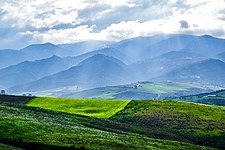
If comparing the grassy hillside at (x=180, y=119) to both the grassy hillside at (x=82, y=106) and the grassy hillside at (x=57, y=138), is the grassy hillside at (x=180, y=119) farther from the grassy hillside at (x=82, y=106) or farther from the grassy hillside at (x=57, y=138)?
the grassy hillside at (x=57, y=138)

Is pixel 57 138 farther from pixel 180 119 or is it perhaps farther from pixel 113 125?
pixel 180 119

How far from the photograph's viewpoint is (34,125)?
214 ft

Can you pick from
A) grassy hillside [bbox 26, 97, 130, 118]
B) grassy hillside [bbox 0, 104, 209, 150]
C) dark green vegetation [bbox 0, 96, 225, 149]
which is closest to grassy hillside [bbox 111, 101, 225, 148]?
dark green vegetation [bbox 0, 96, 225, 149]

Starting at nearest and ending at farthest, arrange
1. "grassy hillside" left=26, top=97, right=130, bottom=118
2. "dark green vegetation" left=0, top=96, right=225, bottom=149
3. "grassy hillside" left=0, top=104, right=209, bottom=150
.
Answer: "grassy hillside" left=0, top=104, right=209, bottom=150 < "dark green vegetation" left=0, top=96, right=225, bottom=149 < "grassy hillside" left=26, top=97, right=130, bottom=118

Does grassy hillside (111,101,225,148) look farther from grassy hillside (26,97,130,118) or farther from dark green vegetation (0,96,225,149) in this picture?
grassy hillside (26,97,130,118)

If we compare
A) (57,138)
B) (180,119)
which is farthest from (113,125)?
(57,138)

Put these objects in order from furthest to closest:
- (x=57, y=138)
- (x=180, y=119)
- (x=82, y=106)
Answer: (x=82, y=106)
(x=180, y=119)
(x=57, y=138)

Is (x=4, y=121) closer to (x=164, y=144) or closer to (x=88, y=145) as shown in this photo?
(x=88, y=145)

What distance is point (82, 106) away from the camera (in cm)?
13362

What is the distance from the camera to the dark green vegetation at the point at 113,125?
5925 centimetres

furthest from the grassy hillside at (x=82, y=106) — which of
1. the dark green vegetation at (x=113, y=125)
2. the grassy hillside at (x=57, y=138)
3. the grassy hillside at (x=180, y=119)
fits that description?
the grassy hillside at (x=57, y=138)

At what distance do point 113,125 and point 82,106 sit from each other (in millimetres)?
44504

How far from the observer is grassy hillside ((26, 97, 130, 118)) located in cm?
12425

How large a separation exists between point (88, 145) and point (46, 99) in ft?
297
